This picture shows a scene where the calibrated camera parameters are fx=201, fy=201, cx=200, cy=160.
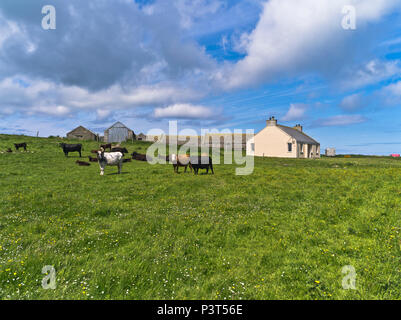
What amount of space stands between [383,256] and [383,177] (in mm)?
10504

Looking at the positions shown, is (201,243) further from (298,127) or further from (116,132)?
(298,127)

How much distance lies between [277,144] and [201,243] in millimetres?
48861

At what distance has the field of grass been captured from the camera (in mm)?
4234

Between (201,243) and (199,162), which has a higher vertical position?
(199,162)

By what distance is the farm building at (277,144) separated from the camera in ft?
161

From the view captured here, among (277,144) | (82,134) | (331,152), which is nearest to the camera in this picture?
(277,144)

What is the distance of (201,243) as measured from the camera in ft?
20.6

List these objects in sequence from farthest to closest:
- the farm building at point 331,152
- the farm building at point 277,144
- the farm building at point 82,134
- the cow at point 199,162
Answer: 1. the farm building at point 331,152
2. the farm building at point 82,134
3. the farm building at point 277,144
4. the cow at point 199,162

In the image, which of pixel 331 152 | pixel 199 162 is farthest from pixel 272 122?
pixel 199 162

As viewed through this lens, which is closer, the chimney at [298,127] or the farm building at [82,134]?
the chimney at [298,127]

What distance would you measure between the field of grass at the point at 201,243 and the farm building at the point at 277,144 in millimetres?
39350

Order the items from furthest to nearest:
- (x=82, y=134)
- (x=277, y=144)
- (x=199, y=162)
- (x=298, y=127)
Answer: (x=82, y=134) < (x=298, y=127) < (x=277, y=144) < (x=199, y=162)

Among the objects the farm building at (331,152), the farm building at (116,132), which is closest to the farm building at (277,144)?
the farm building at (331,152)

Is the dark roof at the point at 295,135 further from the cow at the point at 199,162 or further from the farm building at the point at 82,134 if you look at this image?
the farm building at the point at 82,134
